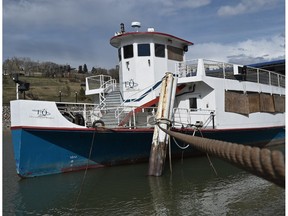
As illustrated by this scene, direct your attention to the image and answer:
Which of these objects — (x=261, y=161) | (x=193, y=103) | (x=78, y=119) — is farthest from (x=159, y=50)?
(x=261, y=161)

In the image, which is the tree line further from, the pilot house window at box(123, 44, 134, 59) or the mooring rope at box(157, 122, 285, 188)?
the mooring rope at box(157, 122, 285, 188)

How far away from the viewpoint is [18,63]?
70.1 metres

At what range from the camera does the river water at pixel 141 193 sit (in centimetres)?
725

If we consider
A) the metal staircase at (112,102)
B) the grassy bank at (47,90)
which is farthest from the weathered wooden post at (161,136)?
the grassy bank at (47,90)

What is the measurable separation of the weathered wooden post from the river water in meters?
0.38

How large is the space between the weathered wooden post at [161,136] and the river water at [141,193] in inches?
15.1

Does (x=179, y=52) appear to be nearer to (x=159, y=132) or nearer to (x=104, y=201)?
(x=159, y=132)

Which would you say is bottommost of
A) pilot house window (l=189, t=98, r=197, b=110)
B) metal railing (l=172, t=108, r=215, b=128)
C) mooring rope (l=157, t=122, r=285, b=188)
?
mooring rope (l=157, t=122, r=285, b=188)

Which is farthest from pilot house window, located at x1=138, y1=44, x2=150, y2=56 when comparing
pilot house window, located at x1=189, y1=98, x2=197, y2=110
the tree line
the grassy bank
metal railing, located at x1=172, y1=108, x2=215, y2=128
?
the tree line

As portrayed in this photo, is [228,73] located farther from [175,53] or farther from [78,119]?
[78,119]

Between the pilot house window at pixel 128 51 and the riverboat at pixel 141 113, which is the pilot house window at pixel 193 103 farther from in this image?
the pilot house window at pixel 128 51

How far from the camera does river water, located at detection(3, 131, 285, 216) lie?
23.8 ft

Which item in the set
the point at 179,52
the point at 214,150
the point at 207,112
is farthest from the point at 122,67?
the point at 214,150

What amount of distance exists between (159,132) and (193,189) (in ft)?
7.76
